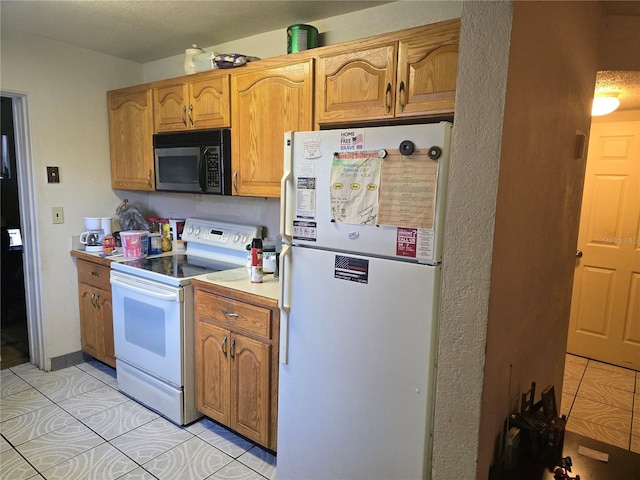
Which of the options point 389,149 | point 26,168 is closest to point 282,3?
point 389,149

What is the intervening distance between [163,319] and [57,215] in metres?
1.40

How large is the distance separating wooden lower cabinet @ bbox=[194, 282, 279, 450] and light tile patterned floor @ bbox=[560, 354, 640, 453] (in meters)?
1.99

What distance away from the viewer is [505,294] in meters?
1.30

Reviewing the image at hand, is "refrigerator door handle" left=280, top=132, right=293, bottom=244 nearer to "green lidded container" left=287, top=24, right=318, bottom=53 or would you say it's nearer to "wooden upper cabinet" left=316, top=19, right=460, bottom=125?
"wooden upper cabinet" left=316, top=19, right=460, bottom=125

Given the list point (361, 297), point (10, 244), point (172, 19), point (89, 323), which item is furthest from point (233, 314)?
point (10, 244)

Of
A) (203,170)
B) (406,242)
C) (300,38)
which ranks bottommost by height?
(406,242)

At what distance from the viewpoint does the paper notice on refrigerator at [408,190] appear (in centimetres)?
139

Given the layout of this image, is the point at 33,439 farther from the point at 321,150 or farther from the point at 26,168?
the point at 321,150

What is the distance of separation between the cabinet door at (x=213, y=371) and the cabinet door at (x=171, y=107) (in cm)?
137

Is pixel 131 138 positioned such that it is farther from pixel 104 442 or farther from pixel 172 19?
pixel 104 442

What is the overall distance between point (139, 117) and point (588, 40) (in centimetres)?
282

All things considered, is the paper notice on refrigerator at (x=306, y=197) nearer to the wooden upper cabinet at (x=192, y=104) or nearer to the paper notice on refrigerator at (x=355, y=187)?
the paper notice on refrigerator at (x=355, y=187)

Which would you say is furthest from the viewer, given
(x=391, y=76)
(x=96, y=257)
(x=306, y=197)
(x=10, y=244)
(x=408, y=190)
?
(x=10, y=244)

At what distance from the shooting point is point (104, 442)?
90.4 inches
